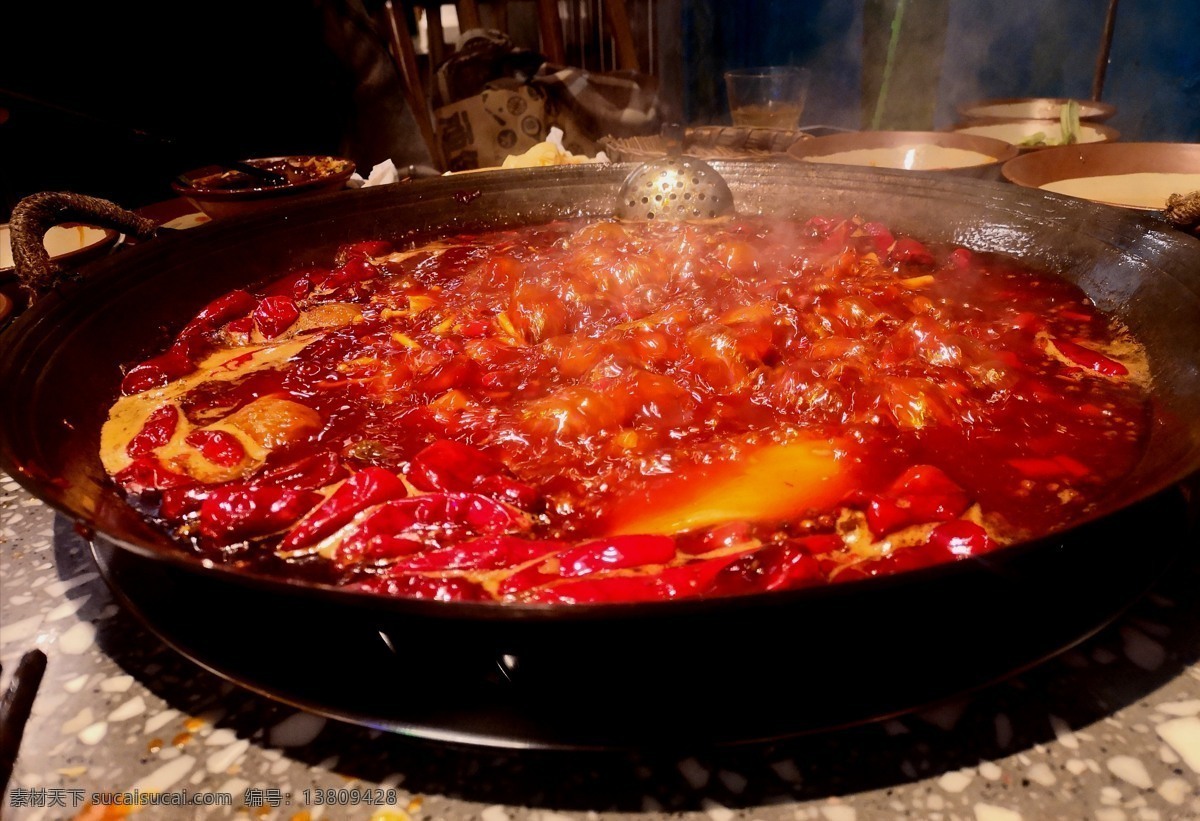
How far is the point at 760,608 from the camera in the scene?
46.1 inches

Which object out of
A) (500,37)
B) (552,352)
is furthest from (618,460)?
(500,37)

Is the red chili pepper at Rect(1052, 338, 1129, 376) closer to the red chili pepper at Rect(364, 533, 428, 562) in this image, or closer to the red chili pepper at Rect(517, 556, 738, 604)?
the red chili pepper at Rect(517, 556, 738, 604)

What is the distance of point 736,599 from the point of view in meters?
1.17

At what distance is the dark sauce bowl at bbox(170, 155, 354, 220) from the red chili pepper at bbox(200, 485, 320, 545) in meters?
2.30

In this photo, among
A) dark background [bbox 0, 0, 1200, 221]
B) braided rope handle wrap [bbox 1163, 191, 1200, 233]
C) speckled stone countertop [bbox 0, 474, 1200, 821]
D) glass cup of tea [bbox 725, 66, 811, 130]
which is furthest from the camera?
dark background [bbox 0, 0, 1200, 221]

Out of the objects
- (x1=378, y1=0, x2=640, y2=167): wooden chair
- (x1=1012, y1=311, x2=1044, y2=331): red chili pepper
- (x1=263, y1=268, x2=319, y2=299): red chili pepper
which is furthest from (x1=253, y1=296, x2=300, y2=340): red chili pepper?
(x1=378, y1=0, x2=640, y2=167): wooden chair

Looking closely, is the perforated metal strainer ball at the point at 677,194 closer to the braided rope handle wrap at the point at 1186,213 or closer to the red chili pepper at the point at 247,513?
the braided rope handle wrap at the point at 1186,213

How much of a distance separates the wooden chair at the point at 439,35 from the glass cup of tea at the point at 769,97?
11.5 feet

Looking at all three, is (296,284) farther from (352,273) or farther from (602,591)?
(602,591)

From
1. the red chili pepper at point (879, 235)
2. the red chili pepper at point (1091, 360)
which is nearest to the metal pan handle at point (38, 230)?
the red chili pepper at point (879, 235)

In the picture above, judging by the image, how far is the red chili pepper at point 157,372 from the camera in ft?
8.51

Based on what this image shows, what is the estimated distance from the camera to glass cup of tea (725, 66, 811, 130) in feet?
20.4

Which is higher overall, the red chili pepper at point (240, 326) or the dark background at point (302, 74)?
the dark background at point (302, 74)

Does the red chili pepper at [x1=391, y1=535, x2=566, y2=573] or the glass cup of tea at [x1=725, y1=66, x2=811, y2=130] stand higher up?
the glass cup of tea at [x1=725, y1=66, x2=811, y2=130]
